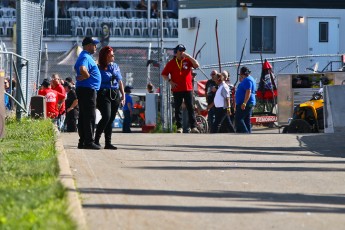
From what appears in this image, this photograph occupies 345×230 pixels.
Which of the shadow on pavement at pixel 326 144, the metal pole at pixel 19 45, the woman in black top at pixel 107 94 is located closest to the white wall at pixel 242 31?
the metal pole at pixel 19 45

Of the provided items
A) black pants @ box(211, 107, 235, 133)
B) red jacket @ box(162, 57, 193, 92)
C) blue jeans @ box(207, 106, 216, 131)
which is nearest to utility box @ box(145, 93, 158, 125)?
blue jeans @ box(207, 106, 216, 131)

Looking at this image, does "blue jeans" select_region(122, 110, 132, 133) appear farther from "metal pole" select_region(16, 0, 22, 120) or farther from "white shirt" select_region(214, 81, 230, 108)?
"metal pole" select_region(16, 0, 22, 120)

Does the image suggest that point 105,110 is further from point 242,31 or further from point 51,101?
point 242,31

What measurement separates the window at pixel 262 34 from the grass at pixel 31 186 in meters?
22.4

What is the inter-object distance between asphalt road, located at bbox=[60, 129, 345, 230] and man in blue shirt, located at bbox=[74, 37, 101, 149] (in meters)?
0.38

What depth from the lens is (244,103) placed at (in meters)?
23.7

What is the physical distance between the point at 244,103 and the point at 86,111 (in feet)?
25.5

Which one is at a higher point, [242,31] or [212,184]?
[242,31]

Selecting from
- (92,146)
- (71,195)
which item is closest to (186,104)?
(92,146)

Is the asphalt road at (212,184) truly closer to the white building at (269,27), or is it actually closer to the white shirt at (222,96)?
the white shirt at (222,96)

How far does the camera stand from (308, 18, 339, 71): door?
39969 mm

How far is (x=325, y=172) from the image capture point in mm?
13750

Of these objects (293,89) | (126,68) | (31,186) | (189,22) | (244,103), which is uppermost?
(189,22)

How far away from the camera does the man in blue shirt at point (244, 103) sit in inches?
934
